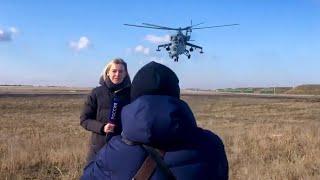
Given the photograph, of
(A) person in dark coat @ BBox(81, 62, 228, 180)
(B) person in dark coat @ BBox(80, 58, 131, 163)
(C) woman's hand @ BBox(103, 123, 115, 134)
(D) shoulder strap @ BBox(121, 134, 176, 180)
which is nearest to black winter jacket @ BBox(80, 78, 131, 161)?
(B) person in dark coat @ BBox(80, 58, 131, 163)

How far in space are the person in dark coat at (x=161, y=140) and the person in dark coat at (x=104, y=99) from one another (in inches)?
106

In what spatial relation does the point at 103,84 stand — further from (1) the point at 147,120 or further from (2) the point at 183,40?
(2) the point at 183,40

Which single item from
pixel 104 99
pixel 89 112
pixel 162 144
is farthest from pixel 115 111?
pixel 162 144

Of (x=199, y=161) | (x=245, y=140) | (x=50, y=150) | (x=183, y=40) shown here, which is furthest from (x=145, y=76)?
(x=183, y=40)

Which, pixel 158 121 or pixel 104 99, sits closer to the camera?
pixel 158 121

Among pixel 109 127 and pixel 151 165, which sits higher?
pixel 151 165

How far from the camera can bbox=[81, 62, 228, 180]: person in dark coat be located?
2297 mm

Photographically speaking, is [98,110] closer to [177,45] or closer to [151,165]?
[151,165]

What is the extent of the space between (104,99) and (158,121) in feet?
10.7

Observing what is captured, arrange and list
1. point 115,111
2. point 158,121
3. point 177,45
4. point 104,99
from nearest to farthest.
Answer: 1. point 158,121
2. point 115,111
3. point 104,99
4. point 177,45

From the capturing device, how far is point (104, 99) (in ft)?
18.1

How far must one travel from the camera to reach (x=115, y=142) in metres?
2.41

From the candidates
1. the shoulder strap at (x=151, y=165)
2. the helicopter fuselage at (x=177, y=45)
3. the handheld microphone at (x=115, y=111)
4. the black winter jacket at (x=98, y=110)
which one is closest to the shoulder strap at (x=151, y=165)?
the shoulder strap at (x=151, y=165)

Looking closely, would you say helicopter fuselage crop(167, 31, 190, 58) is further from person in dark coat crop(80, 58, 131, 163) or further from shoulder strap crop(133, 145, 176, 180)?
shoulder strap crop(133, 145, 176, 180)
